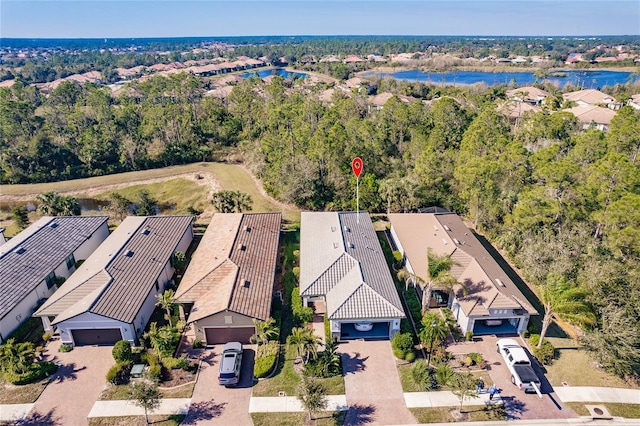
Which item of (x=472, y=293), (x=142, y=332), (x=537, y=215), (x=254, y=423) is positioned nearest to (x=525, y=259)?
(x=537, y=215)

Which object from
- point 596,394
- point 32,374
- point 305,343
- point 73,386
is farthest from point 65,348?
point 596,394

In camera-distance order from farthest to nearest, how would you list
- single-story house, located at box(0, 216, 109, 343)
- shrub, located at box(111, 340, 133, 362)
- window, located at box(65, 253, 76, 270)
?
1. window, located at box(65, 253, 76, 270)
2. single-story house, located at box(0, 216, 109, 343)
3. shrub, located at box(111, 340, 133, 362)

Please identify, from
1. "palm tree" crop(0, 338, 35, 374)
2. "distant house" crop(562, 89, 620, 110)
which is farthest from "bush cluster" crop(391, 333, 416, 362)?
"distant house" crop(562, 89, 620, 110)

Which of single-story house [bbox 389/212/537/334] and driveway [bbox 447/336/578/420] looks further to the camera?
single-story house [bbox 389/212/537/334]

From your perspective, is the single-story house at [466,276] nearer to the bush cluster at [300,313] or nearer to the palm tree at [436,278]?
the palm tree at [436,278]

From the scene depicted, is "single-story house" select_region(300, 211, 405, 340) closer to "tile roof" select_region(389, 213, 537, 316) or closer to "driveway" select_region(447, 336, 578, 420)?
"tile roof" select_region(389, 213, 537, 316)

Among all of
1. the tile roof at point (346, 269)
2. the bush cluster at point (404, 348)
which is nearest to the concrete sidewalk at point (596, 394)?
the bush cluster at point (404, 348)

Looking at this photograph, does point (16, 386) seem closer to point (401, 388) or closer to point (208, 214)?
point (401, 388)

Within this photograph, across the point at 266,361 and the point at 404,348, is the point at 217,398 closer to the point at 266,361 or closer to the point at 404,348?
the point at 266,361
